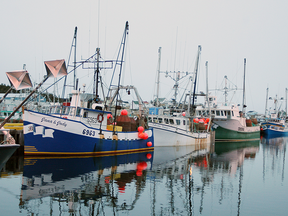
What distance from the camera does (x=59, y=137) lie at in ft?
61.1

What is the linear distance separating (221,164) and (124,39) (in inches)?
500

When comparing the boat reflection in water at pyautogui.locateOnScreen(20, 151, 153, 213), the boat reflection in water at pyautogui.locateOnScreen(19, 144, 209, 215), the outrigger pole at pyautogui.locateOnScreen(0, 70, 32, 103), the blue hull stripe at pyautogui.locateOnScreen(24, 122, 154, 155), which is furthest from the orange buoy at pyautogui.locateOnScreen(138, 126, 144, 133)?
the outrigger pole at pyautogui.locateOnScreen(0, 70, 32, 103)

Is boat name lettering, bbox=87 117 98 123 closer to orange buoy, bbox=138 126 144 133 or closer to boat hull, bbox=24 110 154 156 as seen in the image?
boat hull, bbox=24 110 154 156

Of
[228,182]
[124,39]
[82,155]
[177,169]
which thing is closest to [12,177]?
[82,155]

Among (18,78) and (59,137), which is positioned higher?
(18,78)

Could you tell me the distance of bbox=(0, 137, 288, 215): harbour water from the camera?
10211mm

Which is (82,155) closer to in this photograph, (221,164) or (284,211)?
(221,164)

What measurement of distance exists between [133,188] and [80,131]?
773 centimetres

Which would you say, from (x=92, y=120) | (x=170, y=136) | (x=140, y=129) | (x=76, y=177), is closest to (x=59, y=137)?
(x=92, y=120)

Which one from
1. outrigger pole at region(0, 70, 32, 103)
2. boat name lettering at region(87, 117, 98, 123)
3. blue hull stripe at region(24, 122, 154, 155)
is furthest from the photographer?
boat name lettering at region(87, 117, 98, 123)

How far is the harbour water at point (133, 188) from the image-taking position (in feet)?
33.5

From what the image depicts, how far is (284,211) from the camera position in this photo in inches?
426

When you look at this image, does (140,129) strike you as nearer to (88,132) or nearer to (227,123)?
(88,132)

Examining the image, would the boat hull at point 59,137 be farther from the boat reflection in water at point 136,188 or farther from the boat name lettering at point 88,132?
the boat reflection in water at point 136,188
